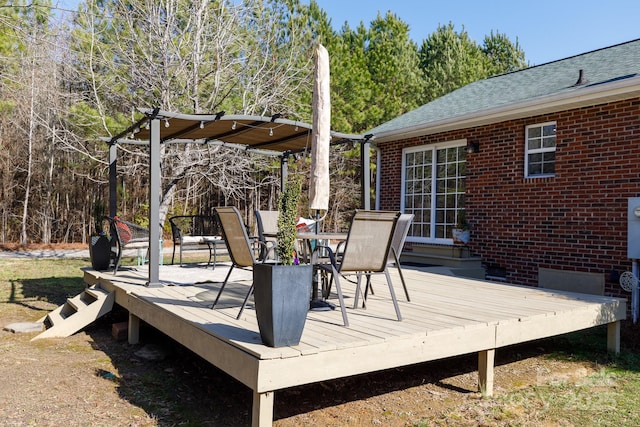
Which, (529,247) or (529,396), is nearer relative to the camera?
(529,396)

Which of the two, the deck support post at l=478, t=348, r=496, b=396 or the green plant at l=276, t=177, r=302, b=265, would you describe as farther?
the deck support post at l=478, t=348, r=496, b=396

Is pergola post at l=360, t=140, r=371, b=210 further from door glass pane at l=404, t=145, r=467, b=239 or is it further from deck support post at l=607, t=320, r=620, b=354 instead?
deck support post at l=607, t=320, r=620, b=354

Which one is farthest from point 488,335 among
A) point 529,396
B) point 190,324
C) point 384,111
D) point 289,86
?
point 384,111

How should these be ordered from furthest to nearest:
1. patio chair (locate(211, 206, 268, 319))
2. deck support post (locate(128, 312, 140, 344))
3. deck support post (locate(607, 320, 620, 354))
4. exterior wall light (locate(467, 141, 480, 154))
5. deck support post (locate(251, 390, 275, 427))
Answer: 1. exterior wall light (locate(467, 141, 480, 154))
2. deck support post (locate(128, 312, 140, 344))
3. deck support post (locate(607, 320, 620, 354))
4. patio chair (locate(211, 206, 268, 319))
5. deck support post (locate(251, 390, 275, 427))

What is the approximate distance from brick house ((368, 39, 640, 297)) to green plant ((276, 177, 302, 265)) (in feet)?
15.7

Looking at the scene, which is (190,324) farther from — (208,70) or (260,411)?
(208,70)

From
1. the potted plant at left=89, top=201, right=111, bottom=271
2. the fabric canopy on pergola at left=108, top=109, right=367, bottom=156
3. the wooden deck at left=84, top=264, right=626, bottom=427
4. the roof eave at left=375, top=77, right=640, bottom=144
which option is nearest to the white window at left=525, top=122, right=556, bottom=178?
the roof eave at left=375, top=77, right=640, bottom=144

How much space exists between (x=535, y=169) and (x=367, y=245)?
182 inches

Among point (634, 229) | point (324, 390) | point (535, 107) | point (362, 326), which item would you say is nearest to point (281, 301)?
point (362, 326)

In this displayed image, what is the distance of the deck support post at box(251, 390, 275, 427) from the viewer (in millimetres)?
2766

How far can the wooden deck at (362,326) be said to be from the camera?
9.43 ft

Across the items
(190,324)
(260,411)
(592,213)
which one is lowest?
(260,411)

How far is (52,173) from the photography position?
14.4m

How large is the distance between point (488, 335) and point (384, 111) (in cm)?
1355
